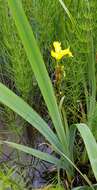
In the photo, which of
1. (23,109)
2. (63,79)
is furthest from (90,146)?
(63,79)

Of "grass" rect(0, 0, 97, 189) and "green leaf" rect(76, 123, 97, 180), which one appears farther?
"grass" rect(0, 0, 97, 189)

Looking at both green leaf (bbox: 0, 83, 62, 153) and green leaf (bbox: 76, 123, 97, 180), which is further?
green leaf (bbox: 0, 83, 62, 153)

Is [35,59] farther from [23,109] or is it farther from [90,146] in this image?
[90,146]

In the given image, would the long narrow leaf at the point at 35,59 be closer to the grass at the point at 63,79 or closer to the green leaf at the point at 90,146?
the grass at the point at 63,79

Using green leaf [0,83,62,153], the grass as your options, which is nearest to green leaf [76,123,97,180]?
the grass

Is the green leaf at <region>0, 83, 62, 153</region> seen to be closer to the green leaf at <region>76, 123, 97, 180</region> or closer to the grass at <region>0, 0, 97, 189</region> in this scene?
the grass at <region>0, 0, 97, 189</region>

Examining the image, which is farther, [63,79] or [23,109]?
[63,79]

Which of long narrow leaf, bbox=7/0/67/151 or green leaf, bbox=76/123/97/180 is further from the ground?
long narrow leaf, bbox=7/0/67/151

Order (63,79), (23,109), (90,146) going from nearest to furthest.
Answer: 1. (90,146)
2. (23,109)
3. (63,79)
